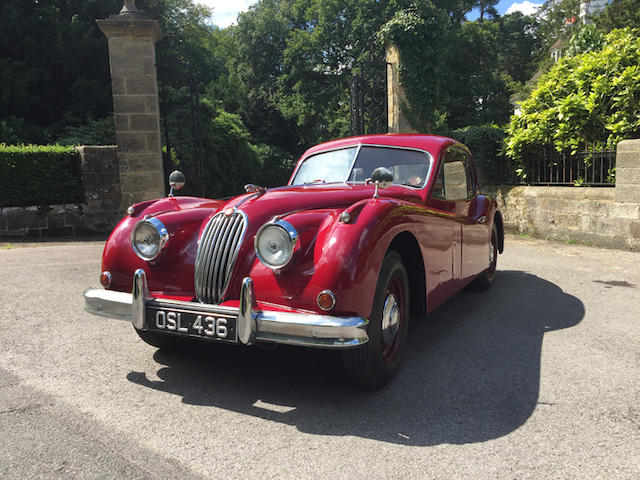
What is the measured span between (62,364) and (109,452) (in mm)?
1360

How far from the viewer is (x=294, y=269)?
108 inches

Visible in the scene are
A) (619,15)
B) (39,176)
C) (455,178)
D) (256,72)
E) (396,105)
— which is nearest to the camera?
(455,178)

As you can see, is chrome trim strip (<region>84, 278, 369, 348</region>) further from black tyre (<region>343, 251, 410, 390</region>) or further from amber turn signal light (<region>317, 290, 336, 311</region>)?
black tyre (<region>343, 251, 410, 390</region>)

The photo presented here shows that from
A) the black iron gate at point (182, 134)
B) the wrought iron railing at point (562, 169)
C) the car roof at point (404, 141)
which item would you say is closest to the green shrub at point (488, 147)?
the wrought iron railing at point (562, 169)

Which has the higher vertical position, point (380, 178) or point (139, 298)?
point (380, 178)

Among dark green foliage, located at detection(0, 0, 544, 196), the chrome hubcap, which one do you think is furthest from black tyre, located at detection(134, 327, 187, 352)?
dark green foliage, located at detection(0, 0, 544, 196)

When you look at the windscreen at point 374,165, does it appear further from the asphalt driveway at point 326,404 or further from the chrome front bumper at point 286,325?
the chrome front bumper at point 286,325

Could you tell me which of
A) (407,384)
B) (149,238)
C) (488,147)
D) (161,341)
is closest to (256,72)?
(488,147)

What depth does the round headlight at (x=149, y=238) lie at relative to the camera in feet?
10.3

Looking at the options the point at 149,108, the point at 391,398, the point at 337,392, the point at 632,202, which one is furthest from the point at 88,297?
the point at 632,202

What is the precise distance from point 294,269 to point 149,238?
3.44ft

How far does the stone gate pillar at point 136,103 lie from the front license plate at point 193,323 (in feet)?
22.3

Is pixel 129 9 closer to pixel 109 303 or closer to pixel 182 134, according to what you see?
pixel 182 134

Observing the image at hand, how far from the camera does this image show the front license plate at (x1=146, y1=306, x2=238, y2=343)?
105 inches
